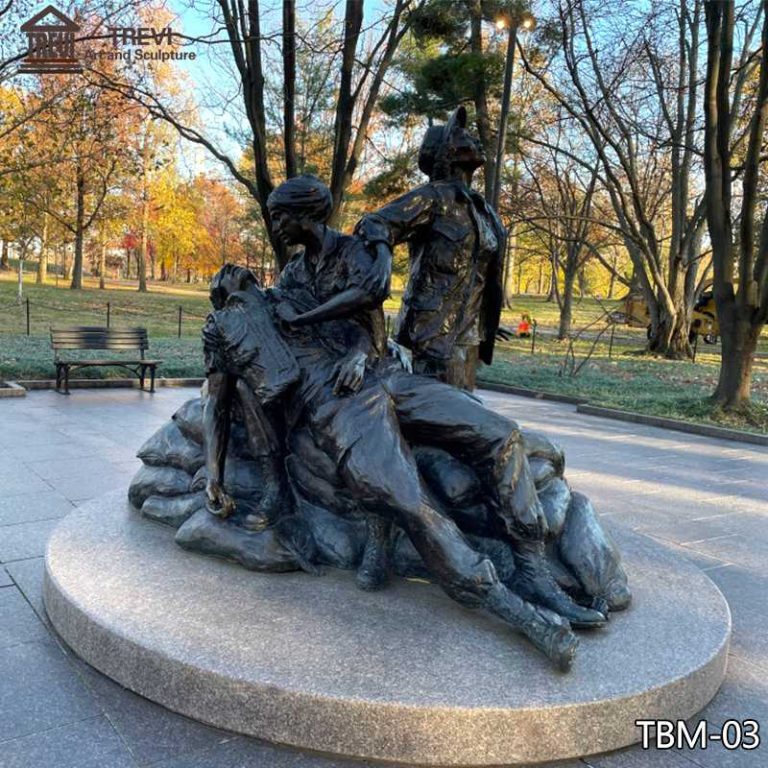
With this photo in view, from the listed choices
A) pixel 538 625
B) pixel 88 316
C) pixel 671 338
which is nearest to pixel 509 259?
pixel 671 338

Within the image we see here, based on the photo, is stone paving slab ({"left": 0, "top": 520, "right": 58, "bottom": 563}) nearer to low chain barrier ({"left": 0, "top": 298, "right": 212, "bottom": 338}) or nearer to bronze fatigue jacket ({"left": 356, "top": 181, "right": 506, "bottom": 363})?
bronze fatigue jacket ({"left": 356, "top": 181, "right": 506, "bottom": 363})

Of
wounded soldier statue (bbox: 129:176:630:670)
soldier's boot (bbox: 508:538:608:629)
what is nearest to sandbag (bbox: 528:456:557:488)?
wounded soldier statue (bbox: 129:176:630:670)

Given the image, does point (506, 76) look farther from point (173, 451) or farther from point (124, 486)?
point (173, 451)

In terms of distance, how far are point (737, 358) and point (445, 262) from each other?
322 inches

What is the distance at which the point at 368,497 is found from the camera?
10.4 ft

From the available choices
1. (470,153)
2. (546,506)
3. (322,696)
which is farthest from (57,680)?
(470,153)

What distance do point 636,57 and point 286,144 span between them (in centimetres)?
845

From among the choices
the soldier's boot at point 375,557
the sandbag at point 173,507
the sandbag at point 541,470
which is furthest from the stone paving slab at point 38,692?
the sandbag at point 541,470

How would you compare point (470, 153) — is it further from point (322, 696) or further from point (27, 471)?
point (27, 471)

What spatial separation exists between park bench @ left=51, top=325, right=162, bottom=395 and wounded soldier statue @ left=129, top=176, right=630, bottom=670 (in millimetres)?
7379

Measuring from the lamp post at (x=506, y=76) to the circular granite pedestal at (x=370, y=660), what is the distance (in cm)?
1070

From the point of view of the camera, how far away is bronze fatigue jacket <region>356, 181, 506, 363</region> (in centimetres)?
432

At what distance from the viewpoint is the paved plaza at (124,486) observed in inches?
99.6

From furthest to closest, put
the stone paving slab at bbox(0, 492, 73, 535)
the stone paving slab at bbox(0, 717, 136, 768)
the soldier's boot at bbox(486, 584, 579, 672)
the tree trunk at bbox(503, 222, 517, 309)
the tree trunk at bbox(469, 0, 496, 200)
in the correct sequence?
1. the tree trunk at bbox(503, 222, 517, 309)
2. the tree trunk at bbox(469, 0, 496, 200)
3. the stone paving slab at bbox(0, 492, 73, 535)
4. the soldier's boot at bbox(486, 584, 579, 672)
5. the stone paving slab at bbox(0, 717, 136, 768)
